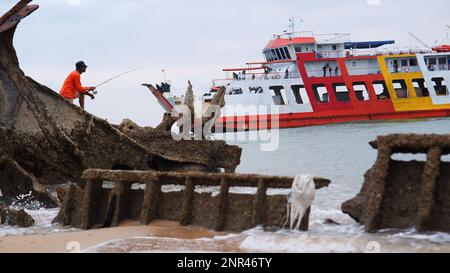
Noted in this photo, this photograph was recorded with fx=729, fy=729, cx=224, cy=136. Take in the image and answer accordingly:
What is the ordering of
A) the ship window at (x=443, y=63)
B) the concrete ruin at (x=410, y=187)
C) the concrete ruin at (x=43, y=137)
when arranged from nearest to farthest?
the concrete ruin at (x=410, y=187) < the concrete ruin at (x=43, y=137) < the ship window at (x=443, y=63)

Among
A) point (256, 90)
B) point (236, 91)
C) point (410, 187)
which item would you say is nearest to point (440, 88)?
point (256, 90)

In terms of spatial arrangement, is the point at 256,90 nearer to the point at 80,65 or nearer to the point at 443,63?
the point at 443,63

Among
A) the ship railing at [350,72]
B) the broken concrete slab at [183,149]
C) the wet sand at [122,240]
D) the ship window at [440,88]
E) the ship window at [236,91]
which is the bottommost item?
the wet sand at [122,240]

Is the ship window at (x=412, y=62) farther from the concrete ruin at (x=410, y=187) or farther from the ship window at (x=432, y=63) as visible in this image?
the concrete ruin at (x=410, y=187)

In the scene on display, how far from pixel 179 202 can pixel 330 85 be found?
127 feet

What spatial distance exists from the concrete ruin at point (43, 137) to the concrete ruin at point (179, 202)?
2.41 m

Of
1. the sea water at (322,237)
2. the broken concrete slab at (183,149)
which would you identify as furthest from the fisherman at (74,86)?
the sea water at (322,237)

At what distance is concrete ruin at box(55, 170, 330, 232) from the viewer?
8242 millimetres

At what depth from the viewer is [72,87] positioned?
43.0ft

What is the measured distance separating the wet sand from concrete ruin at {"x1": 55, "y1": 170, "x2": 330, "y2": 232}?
20cm

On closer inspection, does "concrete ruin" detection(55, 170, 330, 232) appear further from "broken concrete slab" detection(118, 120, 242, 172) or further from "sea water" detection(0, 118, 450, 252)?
"broken concrete slab" detection(118, 120, 242, 172)

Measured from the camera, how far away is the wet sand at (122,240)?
7539mm

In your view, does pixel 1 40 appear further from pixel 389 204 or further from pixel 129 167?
pixel 389 204

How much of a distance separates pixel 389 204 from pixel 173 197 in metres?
2.70
